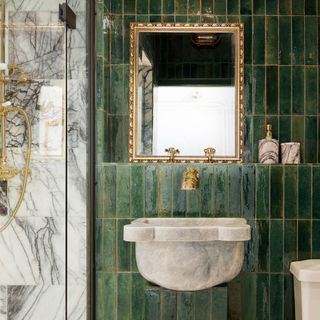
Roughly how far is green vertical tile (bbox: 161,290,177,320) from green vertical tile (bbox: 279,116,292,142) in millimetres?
1028

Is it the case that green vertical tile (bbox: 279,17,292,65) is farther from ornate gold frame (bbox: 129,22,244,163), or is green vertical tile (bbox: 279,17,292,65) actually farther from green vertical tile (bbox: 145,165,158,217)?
green vertical tile (bbox: 145,165,158,217)

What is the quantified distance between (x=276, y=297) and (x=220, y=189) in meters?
0.64

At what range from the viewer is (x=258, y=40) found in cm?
296

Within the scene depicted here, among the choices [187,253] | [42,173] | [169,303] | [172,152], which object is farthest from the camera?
[172,152]

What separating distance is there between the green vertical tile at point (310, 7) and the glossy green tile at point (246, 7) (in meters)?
0.30

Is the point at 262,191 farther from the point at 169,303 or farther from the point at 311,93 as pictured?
the point at 169,303

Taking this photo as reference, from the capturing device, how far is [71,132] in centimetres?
231

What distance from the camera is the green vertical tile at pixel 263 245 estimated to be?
2.83 meters

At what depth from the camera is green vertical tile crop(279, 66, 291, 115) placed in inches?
116

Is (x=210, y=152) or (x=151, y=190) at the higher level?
(x=210, y=152)

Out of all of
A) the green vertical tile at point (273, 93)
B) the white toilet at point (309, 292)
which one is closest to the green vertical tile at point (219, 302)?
the white toilet at point (309, 292)

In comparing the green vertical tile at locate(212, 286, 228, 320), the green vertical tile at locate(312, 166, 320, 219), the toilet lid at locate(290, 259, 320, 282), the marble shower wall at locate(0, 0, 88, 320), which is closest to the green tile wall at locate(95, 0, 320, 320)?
the green vertical tile at locate(312, 166, 320, 219)

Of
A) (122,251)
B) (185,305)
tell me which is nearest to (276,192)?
(185,305)

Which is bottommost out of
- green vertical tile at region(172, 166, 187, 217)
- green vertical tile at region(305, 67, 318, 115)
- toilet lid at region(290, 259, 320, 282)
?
toilet lid at region(290, 259, 320, 282)
